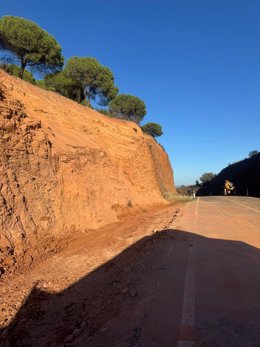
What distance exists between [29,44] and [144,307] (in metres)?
23.4

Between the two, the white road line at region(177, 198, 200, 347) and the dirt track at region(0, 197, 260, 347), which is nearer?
the white road line at region(177, 198, 200, 347)

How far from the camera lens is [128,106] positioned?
45656 millimetres

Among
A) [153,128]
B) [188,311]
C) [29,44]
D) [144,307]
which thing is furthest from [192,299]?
[153,128]

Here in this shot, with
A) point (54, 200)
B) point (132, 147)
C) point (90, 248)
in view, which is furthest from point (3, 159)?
point (132, 147)

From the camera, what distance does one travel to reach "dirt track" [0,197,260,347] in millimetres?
4172

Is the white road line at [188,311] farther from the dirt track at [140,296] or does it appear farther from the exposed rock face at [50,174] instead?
the exposed rock face at [50,174]

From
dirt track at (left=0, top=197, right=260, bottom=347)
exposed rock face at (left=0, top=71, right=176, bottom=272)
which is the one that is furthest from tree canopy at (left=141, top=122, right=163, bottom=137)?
dirt track at (left=0, top=197, right=260, bottom=347)

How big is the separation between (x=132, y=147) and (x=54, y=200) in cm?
1169

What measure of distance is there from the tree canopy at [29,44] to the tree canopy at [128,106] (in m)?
18.3

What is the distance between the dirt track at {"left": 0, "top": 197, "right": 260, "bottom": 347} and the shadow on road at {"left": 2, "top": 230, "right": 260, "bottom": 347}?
1cm

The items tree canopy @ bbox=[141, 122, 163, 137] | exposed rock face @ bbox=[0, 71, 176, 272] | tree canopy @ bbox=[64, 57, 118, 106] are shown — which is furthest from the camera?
tree canopy @ bbox=[141, 122, 163, 137]

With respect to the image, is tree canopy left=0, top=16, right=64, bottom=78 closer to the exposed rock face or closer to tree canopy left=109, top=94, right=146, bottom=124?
the exposed rock face

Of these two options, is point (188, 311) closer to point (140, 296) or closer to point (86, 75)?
point (140, 296)

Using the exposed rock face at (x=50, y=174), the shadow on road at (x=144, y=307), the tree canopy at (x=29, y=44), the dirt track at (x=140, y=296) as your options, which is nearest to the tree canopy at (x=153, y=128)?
the tree canopy at (x=29, y=44)
